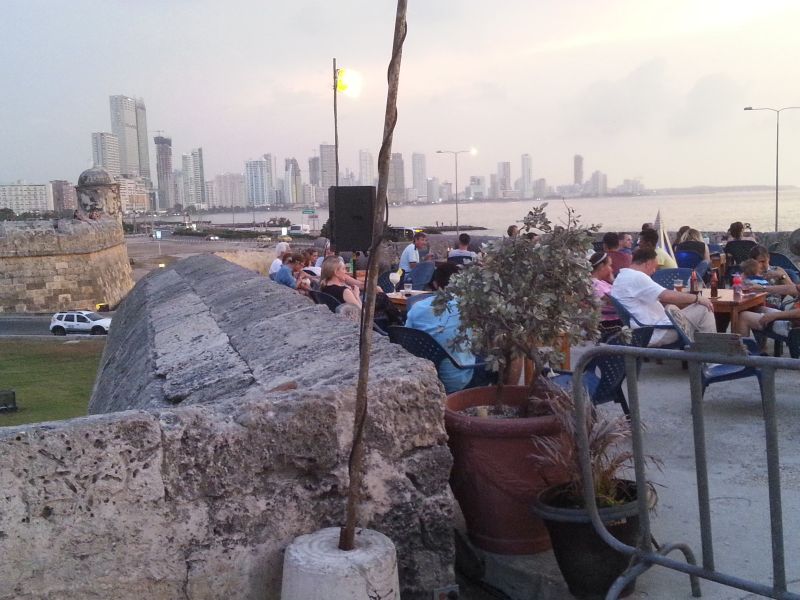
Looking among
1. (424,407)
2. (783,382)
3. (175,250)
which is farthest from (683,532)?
(175,250)

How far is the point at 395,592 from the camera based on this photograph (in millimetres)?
2303

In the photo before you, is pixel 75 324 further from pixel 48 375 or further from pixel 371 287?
pixel 371 287

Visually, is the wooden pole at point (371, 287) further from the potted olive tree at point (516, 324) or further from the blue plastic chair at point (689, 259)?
the blue plastic chair at point (689, 259)

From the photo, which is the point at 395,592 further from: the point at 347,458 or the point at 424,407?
the point at 424,407

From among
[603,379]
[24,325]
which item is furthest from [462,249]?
[24,325]

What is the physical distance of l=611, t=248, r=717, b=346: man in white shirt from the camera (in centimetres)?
635

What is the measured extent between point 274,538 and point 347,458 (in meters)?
0.33

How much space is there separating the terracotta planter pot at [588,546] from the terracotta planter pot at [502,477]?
0.21 metres

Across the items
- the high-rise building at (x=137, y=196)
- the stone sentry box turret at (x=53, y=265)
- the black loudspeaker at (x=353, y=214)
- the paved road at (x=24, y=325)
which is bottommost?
the paved road at (x=24, y=325)

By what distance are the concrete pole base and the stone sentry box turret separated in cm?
3128

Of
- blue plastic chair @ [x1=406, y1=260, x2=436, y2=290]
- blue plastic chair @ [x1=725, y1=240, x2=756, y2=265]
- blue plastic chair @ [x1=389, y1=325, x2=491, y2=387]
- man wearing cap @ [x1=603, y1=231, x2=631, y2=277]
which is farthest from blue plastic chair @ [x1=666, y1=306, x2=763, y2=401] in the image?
blue plastic chair @ [x1=725, y1=240, x2=756, y2=265]

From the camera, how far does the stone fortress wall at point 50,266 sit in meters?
30.4

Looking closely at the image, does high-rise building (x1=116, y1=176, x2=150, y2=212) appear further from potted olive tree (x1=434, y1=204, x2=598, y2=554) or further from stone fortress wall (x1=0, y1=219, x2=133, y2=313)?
potted olive tree (x1=434, y1=204, x2=598, y2=554)

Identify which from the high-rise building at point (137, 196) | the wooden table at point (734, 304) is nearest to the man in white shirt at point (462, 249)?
the wooden table at point (734, 304)
